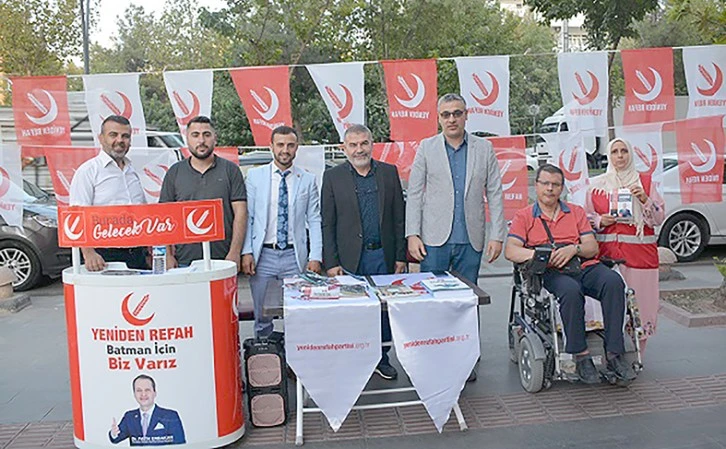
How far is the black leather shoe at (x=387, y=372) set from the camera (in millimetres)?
4992

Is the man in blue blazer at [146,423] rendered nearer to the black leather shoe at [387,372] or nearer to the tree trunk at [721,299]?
the black leather shoe at [387,372]

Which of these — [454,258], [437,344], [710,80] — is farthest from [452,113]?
[710,80]

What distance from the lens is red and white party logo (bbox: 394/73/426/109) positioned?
7.07m

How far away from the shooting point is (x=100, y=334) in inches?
143

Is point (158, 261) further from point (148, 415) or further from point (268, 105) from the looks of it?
point (268, 105)

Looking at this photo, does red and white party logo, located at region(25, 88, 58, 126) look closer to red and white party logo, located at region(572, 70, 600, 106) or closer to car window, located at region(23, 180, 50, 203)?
car window, located at region(23, 180, 50, 203)

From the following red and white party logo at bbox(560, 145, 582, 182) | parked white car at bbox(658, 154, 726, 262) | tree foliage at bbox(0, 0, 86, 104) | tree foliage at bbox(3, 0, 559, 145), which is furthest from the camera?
tree foliage at bbox(0, 0, 86, 104)

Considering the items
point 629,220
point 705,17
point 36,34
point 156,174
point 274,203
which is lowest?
point 629,220

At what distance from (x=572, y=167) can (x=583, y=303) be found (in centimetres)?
369

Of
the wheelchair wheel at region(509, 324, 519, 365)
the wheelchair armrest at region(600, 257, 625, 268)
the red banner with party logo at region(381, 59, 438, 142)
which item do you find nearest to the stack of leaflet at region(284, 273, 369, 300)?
the wheelchair wheel at region(509, 324, 519, 365)

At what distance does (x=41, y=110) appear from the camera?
23.5 feet

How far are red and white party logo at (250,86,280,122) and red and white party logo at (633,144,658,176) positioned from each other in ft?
13.0

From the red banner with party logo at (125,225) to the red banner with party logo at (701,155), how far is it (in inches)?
238

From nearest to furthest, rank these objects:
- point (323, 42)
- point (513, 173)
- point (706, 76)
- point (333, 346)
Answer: point (333, 346) → point (706, 76) → point (513, 173) → point (323, 42)
